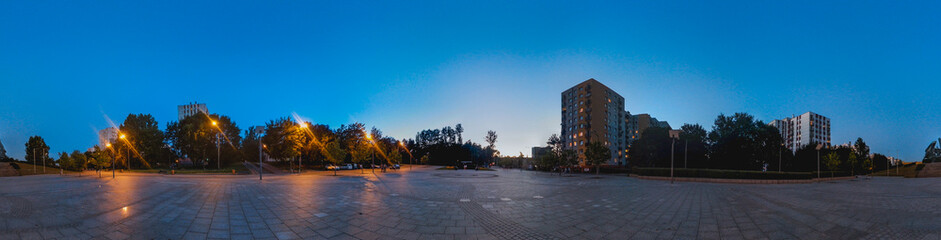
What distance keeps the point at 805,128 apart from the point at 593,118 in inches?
4097

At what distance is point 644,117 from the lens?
346ft

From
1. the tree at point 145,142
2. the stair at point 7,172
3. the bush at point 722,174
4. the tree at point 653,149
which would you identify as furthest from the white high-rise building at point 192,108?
the bush at point 722,174

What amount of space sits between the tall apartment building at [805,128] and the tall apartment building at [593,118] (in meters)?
76.3

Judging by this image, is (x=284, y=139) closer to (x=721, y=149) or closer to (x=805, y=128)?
(x=721, y=149)

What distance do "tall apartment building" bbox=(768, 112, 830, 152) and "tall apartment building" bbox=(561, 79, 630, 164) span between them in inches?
3004

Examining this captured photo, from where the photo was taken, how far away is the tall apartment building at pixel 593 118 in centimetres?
7644

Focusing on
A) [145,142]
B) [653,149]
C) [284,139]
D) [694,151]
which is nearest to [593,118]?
[653,149]

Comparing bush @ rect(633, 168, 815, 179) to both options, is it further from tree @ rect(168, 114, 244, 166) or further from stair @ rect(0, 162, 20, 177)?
stair @ rect(0, 162, 20, 177)

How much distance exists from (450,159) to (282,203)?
69.2 m

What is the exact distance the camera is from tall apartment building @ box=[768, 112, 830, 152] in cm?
11869

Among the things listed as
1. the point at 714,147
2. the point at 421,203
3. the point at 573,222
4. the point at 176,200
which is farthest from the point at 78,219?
the point at 714,147

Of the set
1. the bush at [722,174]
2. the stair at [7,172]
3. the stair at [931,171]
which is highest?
the bush at [722,174]

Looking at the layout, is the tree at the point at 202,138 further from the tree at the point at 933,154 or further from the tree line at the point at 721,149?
the tree at the point at 933,154

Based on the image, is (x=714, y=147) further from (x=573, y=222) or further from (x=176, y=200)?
(x=176, y=200)
